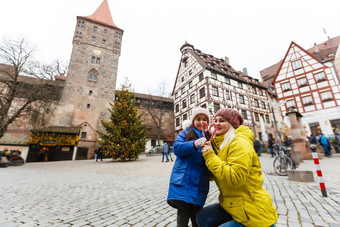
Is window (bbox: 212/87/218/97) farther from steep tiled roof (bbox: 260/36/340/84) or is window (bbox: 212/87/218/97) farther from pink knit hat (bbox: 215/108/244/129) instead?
pink knit hat (bbox: 215/108/244/129)

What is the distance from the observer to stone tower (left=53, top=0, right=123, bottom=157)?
23.0m

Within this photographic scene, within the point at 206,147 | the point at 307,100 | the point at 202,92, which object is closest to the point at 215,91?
the point at 202,92

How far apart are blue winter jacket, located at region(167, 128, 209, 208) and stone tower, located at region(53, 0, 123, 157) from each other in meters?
24.0

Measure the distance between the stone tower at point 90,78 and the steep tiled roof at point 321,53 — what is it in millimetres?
32723

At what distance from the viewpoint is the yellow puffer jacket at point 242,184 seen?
44.6 inches

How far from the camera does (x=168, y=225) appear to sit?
92.4 inches

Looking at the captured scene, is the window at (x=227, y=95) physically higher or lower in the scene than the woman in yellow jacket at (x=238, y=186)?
higher

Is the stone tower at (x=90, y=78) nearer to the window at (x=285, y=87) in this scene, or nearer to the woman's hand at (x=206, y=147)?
the woman's hand at (x=206, y=147)

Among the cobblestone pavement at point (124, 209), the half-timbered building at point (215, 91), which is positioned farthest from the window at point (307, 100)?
the cobblestone pavement at point (124, 209)

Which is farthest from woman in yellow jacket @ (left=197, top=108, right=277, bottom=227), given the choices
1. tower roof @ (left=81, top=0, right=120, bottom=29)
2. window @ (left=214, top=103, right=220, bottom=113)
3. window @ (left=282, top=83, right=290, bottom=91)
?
tower roof @ (left=81, top=0, right=120, bottom=29)

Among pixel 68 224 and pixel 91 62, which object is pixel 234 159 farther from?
pixel 91 62

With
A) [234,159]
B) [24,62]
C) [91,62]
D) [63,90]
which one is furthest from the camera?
[91,62]

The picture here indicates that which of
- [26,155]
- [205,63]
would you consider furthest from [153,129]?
[26,155]

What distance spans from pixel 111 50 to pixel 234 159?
3237 cm
